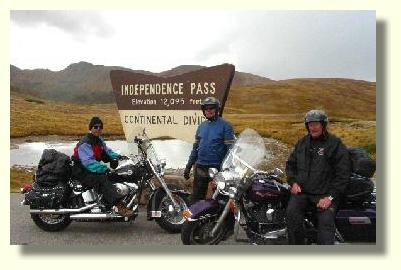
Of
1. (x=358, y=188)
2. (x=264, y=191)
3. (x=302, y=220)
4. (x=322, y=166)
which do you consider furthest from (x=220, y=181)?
(x=358, y=188)

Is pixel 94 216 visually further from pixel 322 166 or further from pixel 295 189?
pixel 322 166

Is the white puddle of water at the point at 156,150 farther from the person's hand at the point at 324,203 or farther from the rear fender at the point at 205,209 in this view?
the person's hand at the point at 324,203

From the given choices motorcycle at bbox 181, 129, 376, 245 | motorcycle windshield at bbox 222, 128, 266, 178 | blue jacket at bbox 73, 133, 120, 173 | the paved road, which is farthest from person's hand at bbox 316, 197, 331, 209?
blue jacket at bbox 73, 133, 120, 173

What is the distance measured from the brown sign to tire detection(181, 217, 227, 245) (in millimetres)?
1791

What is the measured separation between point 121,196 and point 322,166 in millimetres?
2251

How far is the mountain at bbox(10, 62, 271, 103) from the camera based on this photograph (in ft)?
21.7

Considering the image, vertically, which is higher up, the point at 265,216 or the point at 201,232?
the point at 265,216

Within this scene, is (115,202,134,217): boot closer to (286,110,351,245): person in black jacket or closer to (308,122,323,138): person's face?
(286,110,351,245): person in black jacket

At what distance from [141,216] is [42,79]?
2067 mm

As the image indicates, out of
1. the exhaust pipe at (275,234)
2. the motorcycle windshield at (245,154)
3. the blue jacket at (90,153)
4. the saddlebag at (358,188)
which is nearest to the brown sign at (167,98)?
the blue jacket at (90,153)

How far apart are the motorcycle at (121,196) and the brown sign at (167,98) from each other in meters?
0.77

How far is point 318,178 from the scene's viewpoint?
4961 millimetres
